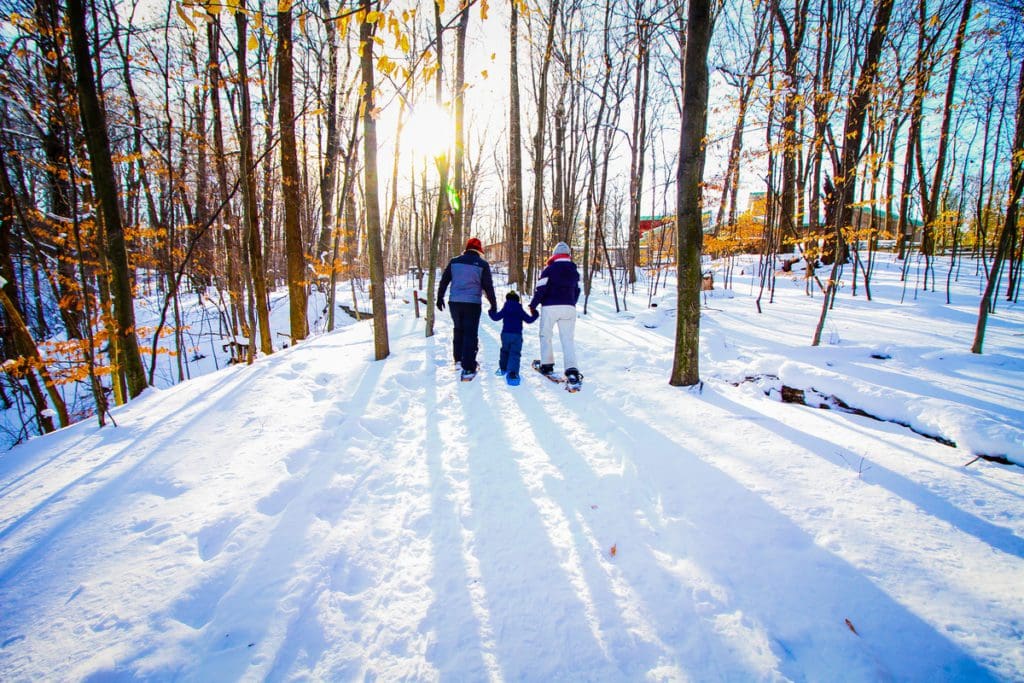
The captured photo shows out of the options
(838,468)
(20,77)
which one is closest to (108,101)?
(20,77)

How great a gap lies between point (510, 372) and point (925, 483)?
386cm

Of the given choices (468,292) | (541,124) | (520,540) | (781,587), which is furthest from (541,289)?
(541,124)

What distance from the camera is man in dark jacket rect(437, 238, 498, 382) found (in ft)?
16.8

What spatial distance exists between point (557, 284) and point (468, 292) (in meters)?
1.27

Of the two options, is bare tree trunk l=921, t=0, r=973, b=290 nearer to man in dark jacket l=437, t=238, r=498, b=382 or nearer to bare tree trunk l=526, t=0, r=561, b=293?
bare tree trunk l=526, t=0, r=561, b=293

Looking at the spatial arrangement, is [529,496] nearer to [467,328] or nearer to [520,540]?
[520,540]

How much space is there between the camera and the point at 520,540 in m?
2.22

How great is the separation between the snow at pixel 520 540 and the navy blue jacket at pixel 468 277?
5.92ft

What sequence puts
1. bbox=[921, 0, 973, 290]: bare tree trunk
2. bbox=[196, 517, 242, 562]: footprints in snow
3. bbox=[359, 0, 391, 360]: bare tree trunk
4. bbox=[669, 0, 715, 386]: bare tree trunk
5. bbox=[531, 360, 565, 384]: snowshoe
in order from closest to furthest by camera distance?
bbox=[196, 517, 242, 562]: footprints in snow
bbox=[669, 0, 715, 386]: bare tree trunk
bbox=[531, 360, 565, 384]: snowshoe
bbox=[359, 0, 391, 360]: bare tree trunk
bbox=[921, 0, 973, 290]: bare tree trunk

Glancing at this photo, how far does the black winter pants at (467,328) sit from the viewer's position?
5176 millimetres

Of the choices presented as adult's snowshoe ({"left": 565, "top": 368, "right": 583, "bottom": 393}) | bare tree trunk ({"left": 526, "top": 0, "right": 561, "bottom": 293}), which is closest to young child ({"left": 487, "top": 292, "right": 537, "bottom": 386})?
adult's snowshoe ({"left": 565, "top": 368, "right": 583, "bottom": 393})

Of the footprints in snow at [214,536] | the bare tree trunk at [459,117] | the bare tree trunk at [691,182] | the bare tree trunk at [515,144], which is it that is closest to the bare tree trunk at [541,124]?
the bare tree trunk at [515,144]

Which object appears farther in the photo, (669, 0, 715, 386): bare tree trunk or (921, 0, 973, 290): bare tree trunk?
(921, 0, 973, 290): bare tree trunk

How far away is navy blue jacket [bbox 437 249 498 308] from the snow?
180 centimetres
